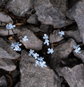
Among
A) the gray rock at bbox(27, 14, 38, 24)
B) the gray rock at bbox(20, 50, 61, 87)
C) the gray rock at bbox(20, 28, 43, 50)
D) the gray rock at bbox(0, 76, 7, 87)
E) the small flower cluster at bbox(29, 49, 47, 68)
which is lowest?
the gray rock at bbox(0, 76, 7, 87)

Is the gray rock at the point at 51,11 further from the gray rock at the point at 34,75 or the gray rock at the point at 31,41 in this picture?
the gray rock at the point at 34,75

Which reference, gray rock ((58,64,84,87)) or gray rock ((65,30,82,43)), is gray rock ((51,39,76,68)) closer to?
gray rock ((65,30,82,43))

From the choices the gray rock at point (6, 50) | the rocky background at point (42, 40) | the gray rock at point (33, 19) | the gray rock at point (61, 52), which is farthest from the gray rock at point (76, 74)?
the gray rock at point (33, 19)

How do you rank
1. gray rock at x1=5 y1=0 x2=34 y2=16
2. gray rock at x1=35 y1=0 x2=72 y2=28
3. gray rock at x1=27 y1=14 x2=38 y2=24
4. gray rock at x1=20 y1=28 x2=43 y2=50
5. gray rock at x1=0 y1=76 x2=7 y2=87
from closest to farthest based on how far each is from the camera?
gray rock at x1=35 y1=0 x2=72 y2=28, gray rock at x1=5 y1=0 x2=34 y2=16, gray rock at x1=20 y1=28 x2=43 y2=50, gray rock at x1=27 y1=14 x2=38 y2=24, gray rock at x1=0 y1=76 x2=7 y2=87

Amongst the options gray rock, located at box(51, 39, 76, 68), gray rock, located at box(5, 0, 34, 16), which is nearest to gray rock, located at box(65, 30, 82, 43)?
gray rock, located at box(51, 39, 76, 68)

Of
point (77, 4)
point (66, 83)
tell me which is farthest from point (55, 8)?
point (66, 83)

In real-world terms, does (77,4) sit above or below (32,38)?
above

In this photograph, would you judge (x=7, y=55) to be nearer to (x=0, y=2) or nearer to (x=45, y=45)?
(x=45, y=45)
